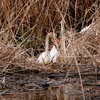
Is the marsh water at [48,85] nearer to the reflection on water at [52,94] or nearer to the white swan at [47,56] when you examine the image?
the reflection on water at [52,94]

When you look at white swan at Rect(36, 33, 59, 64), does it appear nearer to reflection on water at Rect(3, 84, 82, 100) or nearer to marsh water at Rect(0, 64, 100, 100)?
marsh water at Rect(0, 64, 100, 100)

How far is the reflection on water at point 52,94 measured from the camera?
8.53 ft

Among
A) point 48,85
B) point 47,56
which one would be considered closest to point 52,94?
point 48,85

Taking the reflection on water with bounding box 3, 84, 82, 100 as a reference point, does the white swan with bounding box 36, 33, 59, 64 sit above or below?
above

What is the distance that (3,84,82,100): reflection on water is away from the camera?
8.53 feet

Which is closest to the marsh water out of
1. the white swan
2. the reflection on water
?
the reflection on water

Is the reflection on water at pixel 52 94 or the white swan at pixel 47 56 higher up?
the white swan at pixel 47 56

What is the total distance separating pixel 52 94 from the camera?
272 cm

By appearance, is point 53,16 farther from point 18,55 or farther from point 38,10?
point 18,55

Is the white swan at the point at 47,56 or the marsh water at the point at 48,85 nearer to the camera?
the marsh water at the point at 48,85

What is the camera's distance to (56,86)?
2988 mm

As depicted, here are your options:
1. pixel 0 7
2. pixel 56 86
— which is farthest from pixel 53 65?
pixel 0 7

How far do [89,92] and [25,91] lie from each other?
0.51 metres

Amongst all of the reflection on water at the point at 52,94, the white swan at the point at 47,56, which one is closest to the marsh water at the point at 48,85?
the reflection on water at the point at 52,94
